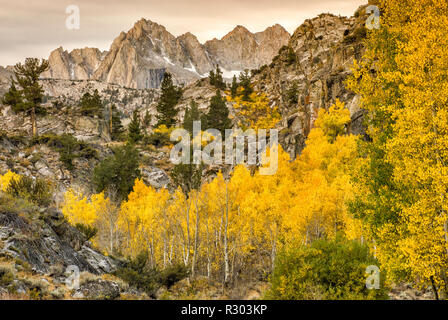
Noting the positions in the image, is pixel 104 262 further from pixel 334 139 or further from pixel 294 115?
pixel 294 115

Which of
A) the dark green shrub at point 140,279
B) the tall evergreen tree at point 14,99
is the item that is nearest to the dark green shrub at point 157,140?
the tall evergreen tree at point 14,99

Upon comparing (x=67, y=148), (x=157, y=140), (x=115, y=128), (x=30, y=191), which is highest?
(x=115, y=128)

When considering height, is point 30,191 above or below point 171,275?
above

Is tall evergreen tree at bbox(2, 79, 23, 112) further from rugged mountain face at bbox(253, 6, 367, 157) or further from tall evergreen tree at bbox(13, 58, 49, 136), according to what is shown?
rugged mountain face at bbox(253, 6, 367, 157)

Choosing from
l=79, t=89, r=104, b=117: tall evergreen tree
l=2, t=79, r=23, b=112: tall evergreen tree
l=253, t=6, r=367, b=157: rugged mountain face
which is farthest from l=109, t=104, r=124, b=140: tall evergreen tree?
l=253, t=6, r=367, b=157: rugged mountain face

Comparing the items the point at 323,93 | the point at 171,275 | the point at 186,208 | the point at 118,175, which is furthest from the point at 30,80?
the point at 323,93

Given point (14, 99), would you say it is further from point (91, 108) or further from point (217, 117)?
point (217, 117)

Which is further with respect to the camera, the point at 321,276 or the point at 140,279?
the point at 140,279

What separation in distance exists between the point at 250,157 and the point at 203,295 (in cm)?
3248

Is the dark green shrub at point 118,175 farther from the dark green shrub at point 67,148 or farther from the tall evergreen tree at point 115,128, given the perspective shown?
the tall evergreen tree at point 115,128

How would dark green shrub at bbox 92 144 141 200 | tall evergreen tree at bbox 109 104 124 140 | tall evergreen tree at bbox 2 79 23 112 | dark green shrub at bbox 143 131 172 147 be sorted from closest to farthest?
dark green shrub at bbox 92 144 141 200 < tall evergreen tree at bbox 2 79 23 112 < dark green shrub at bbox 143 131 172 147 < tall evergreen tree at bbox 109 104 124 140

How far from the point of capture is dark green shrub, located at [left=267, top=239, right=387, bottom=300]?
10000 mm

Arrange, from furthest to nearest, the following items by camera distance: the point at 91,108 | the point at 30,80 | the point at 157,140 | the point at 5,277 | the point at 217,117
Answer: the point at 91,108 < the point at 157,140 < the point at 217,117 < the point at 30,80 < the point at 5,277

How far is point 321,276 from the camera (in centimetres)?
1039
